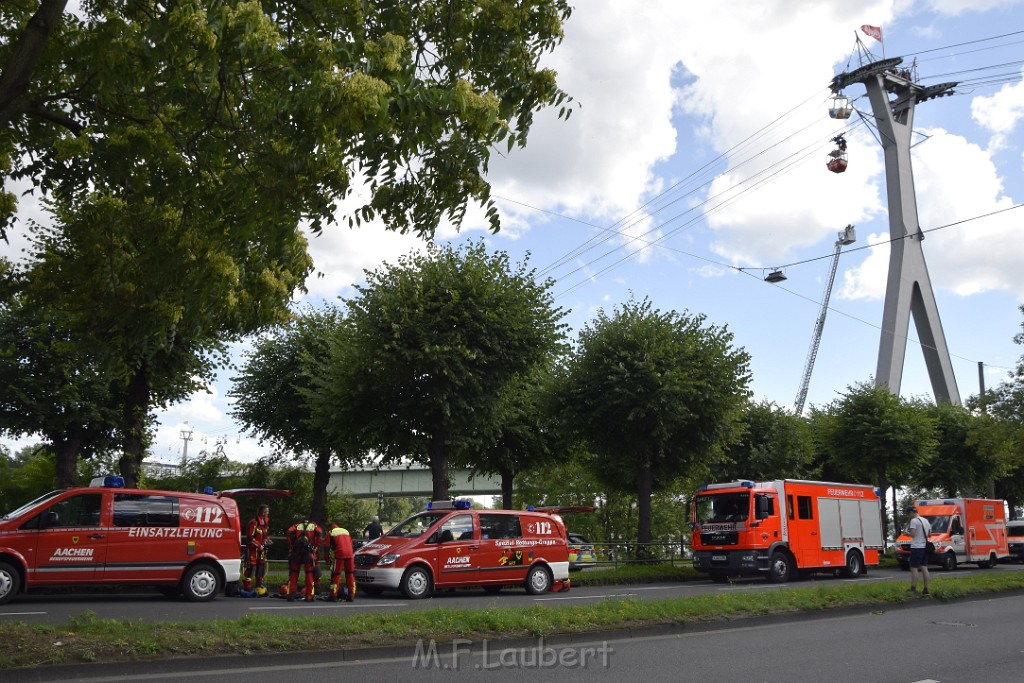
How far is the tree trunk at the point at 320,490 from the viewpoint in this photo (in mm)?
31547

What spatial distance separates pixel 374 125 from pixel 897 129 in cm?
5160

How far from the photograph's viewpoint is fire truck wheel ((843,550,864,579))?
26281mm

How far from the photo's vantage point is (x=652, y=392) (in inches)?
1032

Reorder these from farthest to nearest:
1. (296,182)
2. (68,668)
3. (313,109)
Result: (296,182)
(68,668)
(313,109)

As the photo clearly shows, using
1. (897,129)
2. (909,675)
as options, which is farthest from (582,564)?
(897,129)

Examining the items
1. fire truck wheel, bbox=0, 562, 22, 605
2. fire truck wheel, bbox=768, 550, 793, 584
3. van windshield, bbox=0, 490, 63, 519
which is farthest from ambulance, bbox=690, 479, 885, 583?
fire truck wheel, bbox=0, 562, 22, 605

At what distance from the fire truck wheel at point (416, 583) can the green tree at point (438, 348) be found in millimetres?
5839

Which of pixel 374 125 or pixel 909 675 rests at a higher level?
pixel 374 125

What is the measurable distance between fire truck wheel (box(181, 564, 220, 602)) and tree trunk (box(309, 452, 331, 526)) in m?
15.9

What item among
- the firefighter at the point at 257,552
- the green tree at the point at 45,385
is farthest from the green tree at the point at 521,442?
the green tree at the point at 45,385

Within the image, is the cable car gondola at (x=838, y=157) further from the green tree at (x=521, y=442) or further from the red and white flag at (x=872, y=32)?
the green tree at (x=521, y=442)

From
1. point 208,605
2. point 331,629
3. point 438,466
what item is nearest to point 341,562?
point 208,605

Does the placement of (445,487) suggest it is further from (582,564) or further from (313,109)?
(313,109)

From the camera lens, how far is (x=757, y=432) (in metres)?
40.0
